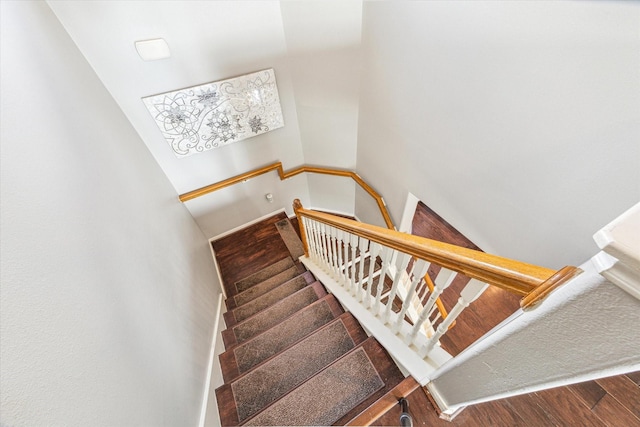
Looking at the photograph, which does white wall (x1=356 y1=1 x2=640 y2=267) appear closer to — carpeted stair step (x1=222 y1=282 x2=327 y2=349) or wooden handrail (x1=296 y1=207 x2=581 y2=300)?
wooden handrail (x1=296 y1=207 x2=581 y2=300)

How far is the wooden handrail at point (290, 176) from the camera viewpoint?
278cm

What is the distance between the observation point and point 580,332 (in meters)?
0.43

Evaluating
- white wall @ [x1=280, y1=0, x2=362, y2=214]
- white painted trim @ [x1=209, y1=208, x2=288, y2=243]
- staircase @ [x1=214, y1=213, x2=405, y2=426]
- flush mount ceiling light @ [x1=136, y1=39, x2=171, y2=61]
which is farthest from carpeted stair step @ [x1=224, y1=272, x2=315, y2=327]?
flush mount ceiling light @ [x1=136, y1=39, x2=171, y2=61]

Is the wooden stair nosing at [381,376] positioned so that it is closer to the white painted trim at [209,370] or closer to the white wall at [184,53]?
the white painted trim at [209,370]

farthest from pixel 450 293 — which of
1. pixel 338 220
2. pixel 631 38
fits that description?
pixel 631 38

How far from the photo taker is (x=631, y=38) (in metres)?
0.74

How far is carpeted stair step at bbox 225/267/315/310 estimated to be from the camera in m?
2.66

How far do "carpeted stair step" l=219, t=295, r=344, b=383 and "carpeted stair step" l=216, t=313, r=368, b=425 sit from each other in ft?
0.59

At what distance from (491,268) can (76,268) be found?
1.22 metres

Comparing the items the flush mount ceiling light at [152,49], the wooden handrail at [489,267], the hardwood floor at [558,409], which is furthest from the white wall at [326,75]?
the hardwood floor at [558,409]

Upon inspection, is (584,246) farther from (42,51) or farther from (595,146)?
(42,51)

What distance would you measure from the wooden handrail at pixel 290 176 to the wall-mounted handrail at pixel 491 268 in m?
1.93

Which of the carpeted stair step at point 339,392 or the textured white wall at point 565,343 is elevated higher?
the carpeted stair step at point 339,392

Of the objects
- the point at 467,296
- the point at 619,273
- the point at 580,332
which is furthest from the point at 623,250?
the point at 467,296
